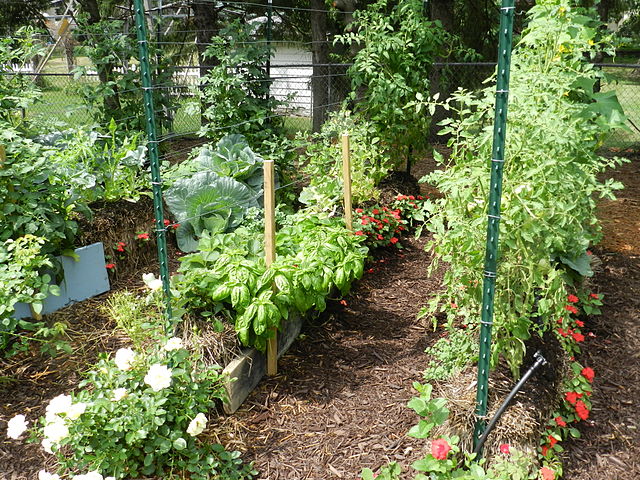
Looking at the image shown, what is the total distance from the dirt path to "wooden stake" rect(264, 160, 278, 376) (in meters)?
0.11

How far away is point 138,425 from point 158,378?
20 centimetres

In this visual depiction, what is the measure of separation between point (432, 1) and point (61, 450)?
23.0ft

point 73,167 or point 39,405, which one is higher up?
point 73,167

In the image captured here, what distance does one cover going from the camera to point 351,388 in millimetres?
3008

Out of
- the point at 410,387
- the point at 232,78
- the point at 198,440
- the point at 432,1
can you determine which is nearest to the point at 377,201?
the point at 232,78

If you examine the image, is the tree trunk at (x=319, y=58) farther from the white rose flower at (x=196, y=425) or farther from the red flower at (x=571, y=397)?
the white rose flower at (x=196, y=425)

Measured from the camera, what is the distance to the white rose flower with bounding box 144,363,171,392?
2209 mm

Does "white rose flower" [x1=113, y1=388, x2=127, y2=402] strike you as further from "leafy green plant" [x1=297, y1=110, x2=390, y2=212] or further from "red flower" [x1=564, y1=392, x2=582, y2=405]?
"leafy green plant" [x1=297, y1=110, x2=390, y2=212]

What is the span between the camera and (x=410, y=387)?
117 inches

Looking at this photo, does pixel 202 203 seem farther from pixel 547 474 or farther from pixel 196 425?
pixel 547 474

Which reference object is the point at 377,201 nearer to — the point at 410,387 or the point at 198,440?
the point at 410,387

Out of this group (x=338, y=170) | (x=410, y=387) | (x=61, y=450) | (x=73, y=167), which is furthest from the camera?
(x=338, y=170)

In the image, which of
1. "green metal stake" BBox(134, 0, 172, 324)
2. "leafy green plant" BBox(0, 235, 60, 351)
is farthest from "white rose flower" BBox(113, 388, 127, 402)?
"leafy green plant" BBox(0, 235, 60, 351)

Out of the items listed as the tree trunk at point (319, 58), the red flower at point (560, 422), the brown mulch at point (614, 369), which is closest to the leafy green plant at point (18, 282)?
the red flower at point (560, 422)
